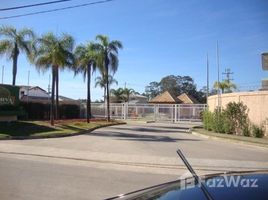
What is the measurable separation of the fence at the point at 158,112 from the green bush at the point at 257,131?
1009 inches

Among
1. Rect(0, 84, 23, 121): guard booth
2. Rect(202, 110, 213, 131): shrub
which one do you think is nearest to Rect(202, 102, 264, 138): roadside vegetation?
Rect(202, 110, 213, 131): shrub

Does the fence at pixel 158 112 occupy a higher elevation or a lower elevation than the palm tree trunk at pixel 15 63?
lower

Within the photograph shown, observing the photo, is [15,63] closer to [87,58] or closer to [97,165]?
[87,58]

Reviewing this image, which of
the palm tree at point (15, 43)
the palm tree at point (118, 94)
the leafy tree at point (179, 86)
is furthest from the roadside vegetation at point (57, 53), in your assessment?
the leafy tree at point (179, 86)

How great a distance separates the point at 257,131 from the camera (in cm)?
2742

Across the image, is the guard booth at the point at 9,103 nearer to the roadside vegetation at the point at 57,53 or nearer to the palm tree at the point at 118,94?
the roadside vegetation at the point at 57,53

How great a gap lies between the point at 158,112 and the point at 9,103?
2761cm

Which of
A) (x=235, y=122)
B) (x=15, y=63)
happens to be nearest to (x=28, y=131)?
(x=15, y=63)

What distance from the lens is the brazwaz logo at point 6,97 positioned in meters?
32.9

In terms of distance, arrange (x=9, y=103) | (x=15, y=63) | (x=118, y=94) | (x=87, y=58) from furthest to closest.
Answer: (x=118, y=94), (x=87, y=58), (x=15, y=63), (x=9, y=103)

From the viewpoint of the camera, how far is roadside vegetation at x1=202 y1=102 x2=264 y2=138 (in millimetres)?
28034

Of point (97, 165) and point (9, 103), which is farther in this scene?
point (9, 103)

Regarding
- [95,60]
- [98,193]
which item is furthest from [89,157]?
[95,60]

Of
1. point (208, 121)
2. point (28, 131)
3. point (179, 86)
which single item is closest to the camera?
point (28, 131)
